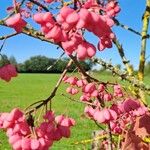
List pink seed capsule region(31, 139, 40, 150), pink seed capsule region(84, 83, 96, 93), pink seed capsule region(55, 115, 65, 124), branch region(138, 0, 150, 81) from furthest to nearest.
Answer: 1. branch region(138, 0, 150, 81)
2. pink seed capsule region(84, 83, 96, 93)
3. pink seed capsule region(55, 115, 65, 124)
4. pink seed capsule region(31, 139, 40, 150)

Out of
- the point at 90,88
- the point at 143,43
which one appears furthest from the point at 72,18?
the point at 143,43

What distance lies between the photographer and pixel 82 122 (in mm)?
17750

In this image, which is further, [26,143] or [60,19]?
[26,143]

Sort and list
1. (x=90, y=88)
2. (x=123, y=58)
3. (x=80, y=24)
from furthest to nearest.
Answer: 1. (x=123, y=58)
2. (x=90, y=88)
3. (x=80, y=24)

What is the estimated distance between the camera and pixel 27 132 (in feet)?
6.51

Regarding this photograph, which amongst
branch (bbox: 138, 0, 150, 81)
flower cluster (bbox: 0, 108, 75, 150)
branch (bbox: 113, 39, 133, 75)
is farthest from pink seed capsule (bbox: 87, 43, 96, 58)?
branch (bbox: 138, 0, 150, 81)

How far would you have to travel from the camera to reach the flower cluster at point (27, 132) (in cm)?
195

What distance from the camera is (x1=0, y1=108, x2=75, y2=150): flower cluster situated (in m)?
1.95

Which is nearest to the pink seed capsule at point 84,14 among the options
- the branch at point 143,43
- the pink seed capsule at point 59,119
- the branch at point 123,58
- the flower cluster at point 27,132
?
the flower cluster at point 27,132

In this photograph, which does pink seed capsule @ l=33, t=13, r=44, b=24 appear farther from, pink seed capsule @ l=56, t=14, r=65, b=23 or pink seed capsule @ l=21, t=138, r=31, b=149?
pink seed capsule @ l=21, t=138, r=31, b=149

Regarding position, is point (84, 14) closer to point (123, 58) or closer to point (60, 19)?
point (60, 19)

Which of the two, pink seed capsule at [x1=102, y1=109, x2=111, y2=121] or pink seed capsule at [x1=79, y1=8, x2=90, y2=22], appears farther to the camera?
pink seed capsule at [x1=102, y1=109, x2=111, y2=121]

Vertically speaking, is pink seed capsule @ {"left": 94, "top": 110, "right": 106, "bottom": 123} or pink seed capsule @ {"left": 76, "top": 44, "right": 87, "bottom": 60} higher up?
pink seed capsule @ {"left": 76, "top": 44, "right": 87, "bottom": 60}

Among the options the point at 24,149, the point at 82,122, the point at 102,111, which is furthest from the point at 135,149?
the point at 82,122
